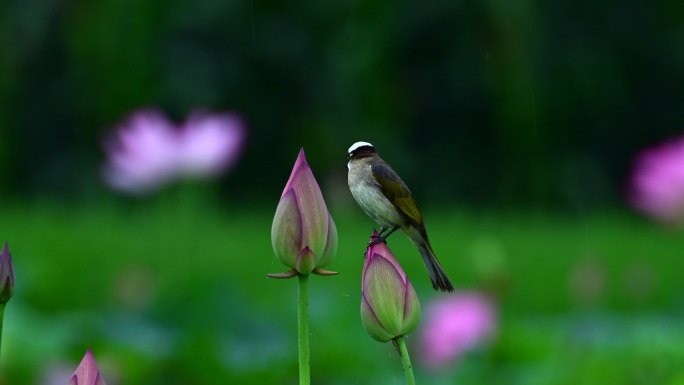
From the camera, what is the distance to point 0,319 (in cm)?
40

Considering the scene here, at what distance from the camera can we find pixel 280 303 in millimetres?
2580

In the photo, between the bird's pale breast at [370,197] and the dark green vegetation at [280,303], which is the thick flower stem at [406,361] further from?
the dark green vegetation at [280,303]

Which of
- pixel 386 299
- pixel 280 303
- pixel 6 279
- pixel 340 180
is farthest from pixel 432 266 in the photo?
pixel 340 180

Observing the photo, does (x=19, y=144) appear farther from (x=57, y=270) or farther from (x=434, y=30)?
(x=57, y=270)

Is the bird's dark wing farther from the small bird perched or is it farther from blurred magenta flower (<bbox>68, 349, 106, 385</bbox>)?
blurred magenta flower (<bbox>68, 349, 106, 385</bbox>)

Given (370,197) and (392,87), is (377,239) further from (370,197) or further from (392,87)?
(392,87)

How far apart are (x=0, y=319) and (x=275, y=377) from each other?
50.0 inches

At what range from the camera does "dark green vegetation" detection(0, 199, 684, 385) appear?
1.66 meters

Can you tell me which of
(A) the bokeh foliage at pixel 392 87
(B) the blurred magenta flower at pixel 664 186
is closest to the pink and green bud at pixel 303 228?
(B) the blurred magenta flower at pixel 664 186

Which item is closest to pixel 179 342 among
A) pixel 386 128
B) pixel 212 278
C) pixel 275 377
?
pixel 275 377

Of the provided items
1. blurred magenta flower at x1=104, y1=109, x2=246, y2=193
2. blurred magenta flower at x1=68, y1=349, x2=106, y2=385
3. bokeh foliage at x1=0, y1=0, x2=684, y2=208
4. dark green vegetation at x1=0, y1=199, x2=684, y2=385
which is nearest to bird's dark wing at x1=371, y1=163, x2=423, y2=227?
blurred magenta flower at x1=68, y1=349, x2=106, y2=385

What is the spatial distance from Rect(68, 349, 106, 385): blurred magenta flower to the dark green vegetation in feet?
2.11

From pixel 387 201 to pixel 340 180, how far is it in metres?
3.29

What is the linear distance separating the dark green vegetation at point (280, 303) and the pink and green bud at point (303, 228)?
0.57 metres
